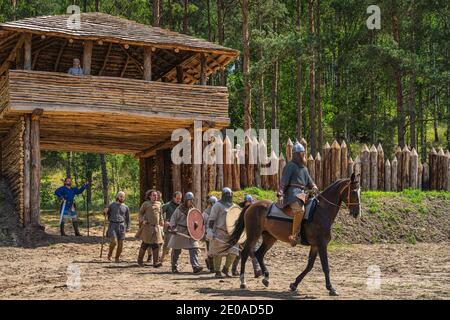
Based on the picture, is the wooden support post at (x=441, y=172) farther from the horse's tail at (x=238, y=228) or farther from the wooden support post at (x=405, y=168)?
the horse's tail at (x=238, y=228)

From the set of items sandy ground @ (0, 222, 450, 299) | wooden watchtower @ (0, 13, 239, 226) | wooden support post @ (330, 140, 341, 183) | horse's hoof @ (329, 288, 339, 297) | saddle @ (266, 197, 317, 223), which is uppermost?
wooden watchtower @ (0, 13, 239, 226)

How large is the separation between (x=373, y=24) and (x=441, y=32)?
352 cm

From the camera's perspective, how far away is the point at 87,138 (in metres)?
26.6

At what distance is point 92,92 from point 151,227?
5.92 meters

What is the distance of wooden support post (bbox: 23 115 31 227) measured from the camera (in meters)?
20.9

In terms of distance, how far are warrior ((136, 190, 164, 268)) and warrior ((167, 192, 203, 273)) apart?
0.87 m

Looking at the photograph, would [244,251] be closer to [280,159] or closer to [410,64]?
[280,159]

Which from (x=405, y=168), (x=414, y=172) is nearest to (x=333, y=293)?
(x=405, y=168)

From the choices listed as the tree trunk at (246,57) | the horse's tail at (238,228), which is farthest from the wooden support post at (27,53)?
the tree trunk at (246,57)

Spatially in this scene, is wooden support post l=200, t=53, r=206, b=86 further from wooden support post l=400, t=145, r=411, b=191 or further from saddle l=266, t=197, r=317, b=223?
saddle l=266, t=197, r=317, b=223

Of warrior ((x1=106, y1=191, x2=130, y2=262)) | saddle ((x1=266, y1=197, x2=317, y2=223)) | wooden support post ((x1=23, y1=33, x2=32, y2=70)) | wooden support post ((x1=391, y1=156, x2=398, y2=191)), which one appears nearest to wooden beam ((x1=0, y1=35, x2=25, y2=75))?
wooden support post ((x1=23, y1=33, x2=32, y2=70))

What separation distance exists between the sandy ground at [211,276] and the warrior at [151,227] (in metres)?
0.42

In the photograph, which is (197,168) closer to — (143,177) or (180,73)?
(180,73)

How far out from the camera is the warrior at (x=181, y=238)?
1586 cm
